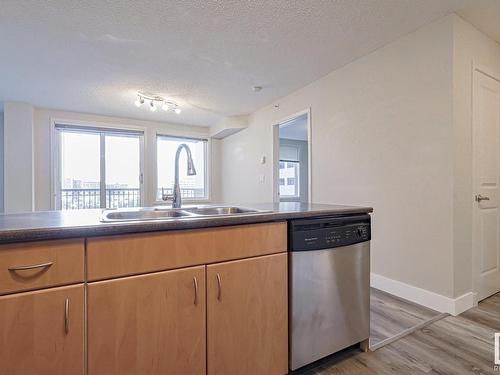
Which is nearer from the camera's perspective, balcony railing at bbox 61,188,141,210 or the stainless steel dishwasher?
the stainless steel dishwasher

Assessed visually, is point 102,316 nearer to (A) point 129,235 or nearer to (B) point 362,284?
(A) point 129,235

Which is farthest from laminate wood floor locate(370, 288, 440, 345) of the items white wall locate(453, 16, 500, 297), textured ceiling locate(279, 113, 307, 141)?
textured ceiling locate(279, 113, 307, 141)

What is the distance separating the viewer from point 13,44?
242cm

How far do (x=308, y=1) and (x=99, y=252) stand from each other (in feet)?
7.04

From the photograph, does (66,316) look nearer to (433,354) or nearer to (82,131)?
(433,354)

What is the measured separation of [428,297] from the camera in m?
2.10

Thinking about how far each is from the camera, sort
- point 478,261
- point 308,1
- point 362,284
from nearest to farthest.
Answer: point 362,284
point 308,1
point 478,261

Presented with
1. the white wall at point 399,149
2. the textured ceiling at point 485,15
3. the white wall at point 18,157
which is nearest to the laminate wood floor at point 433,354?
the white wall at point 399,149

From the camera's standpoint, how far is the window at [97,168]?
4668 mm

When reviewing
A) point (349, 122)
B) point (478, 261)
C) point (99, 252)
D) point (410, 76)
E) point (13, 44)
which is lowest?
point (478, 261)

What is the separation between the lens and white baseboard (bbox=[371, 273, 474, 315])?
1.97 metres

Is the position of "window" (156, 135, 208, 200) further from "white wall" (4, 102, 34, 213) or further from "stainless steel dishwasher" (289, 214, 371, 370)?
"stainless steel dishwasher" (289, 214, 371, 370)

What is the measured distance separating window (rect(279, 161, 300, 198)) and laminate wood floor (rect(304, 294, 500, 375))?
5.34m

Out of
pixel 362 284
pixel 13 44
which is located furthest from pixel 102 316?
pixel 13 44
